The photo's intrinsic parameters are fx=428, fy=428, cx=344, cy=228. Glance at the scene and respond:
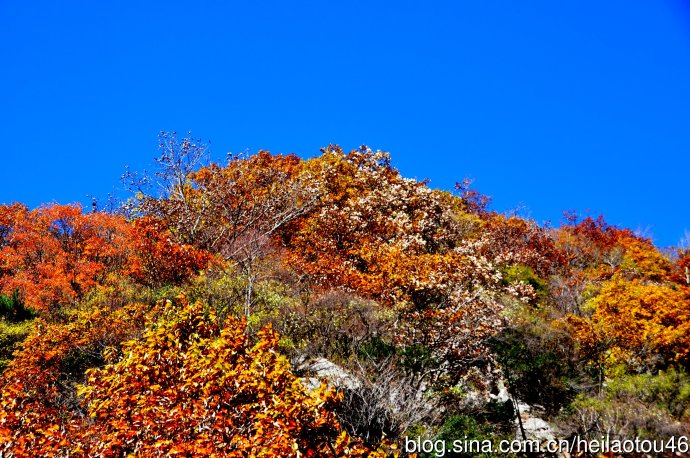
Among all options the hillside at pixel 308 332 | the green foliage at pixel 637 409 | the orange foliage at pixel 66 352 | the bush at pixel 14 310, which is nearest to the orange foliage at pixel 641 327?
the hillside at pixel 308 332

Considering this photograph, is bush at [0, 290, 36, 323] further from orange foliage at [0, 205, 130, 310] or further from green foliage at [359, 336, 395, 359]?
green foliage at [359, 336, 395, 359]

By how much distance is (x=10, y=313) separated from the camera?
18703 millimetres

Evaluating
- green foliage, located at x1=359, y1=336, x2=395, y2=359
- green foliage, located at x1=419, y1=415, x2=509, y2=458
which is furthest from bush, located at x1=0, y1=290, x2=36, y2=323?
green foliage, located at x1=419, y1=415, x2=509, y2=458

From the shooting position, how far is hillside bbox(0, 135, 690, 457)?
23.0 ft

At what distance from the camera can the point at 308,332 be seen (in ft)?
54.9

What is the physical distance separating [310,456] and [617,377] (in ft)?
50.7

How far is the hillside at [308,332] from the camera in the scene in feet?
23.0

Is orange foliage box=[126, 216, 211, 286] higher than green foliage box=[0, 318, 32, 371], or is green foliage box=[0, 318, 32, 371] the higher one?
orange foliage box=[126, 216, 211, 286]

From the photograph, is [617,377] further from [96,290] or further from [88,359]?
[96,290]

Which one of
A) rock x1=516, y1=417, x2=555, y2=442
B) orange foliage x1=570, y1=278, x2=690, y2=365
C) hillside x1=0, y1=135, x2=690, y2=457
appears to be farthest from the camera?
orange foliage x1=570, y1=278, x2=690, y2=365

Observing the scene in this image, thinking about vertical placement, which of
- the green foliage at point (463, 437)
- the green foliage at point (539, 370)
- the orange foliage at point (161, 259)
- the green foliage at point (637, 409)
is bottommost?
the green foliage at point (463, 437)

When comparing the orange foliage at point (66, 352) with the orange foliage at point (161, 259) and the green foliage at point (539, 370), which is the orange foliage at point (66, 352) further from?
the green foliage at point (539, 370)

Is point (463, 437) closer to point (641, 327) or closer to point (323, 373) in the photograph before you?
point (323, 373)

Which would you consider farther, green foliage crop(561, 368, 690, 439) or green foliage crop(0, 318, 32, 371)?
green foliage crop(0, 318, 32, 371)
